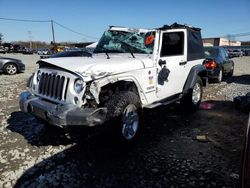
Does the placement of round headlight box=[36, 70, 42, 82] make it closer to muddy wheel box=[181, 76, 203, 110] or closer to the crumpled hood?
the crumpled hood

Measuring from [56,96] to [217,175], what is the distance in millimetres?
2701

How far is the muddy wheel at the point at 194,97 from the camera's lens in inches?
261

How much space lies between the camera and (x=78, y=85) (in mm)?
4062

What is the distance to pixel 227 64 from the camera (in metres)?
12.7

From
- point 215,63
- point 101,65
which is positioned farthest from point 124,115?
point 215,63

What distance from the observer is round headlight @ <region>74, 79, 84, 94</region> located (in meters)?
4.02

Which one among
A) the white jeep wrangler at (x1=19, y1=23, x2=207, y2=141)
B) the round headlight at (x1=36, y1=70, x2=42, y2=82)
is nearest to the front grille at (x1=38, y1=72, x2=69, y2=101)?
the white jeep wrangler at (x1=19, y1=23, x2=207, y2=141)

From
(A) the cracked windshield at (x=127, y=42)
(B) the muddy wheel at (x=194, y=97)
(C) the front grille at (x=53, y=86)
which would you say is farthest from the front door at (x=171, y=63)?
(C) the front grille at (x=53, y=86)

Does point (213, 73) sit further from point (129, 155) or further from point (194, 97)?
point (129, 155)

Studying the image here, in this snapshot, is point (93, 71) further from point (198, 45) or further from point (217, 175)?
point (198, 45)

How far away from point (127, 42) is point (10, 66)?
12.1 metres

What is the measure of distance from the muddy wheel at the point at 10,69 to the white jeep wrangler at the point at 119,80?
443 inches

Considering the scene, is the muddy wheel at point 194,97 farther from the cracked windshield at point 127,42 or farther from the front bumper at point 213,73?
the front bumper at point 213,73

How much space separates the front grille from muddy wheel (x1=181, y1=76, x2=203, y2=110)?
11.2 ft
